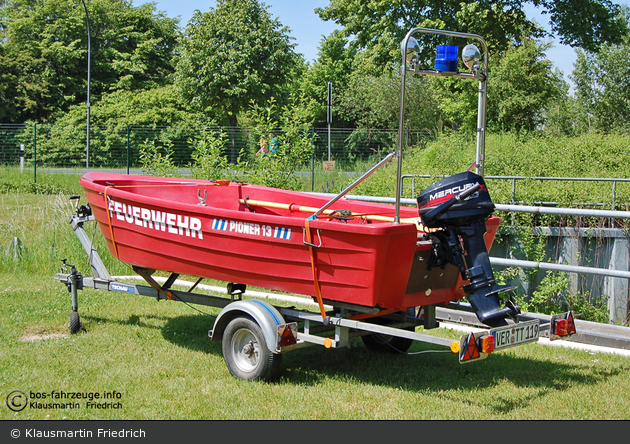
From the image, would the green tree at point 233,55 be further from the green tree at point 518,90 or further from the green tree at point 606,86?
the green tree at point 606,86

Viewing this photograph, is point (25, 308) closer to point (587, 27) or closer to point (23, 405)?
point (23, 405)

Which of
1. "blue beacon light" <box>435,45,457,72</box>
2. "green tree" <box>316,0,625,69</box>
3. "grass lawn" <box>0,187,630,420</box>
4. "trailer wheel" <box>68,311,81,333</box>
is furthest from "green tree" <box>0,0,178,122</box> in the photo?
"blue beacon light" <box>435,45,457,72</box>

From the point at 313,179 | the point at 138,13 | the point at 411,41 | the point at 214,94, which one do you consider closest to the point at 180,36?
the point at 214,94

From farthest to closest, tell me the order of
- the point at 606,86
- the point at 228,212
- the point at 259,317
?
1. the point at 606,86
2. the point at 228,212
3. the point at 259,317

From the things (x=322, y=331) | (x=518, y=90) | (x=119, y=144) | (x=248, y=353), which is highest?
(x=518, y=90)

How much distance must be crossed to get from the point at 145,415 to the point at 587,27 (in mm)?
23781

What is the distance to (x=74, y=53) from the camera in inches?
1574

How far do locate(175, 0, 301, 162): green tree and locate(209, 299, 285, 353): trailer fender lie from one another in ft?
85.1

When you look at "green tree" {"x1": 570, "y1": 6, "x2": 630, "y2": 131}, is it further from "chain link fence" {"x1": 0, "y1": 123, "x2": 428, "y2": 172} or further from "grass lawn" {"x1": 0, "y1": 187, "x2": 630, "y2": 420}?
"grass lawn" {"x1": 0, "y1": 187, "x2": 630, "y2": 420}

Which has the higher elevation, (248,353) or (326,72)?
(326,72)

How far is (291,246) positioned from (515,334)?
1725 millimetres

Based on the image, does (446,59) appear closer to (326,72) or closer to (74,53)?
(74,53)

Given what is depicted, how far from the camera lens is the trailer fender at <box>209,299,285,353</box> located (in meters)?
4.69

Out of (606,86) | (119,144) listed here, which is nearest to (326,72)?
(606,86)
